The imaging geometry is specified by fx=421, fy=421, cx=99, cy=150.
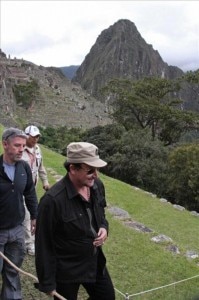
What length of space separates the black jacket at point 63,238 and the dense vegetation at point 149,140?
1443 cm

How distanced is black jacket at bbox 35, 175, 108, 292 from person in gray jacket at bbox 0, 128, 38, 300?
106cm

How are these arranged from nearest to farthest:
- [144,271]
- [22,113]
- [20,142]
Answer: [20,142], [144,271], [22,113]

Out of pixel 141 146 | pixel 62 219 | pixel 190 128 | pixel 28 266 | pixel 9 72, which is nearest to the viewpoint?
A: pixel 62 219

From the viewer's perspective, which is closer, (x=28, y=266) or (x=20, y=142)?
(x=20, y=142)

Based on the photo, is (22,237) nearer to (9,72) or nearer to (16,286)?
(16,286)

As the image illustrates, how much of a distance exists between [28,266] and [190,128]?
27835mm

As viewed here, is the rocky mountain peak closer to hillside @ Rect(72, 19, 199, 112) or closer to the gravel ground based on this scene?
hillside @ Rect(72, 19, 199, 112)

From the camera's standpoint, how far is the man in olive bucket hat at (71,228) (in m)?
2.97

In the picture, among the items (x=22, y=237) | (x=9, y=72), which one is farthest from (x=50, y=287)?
(x=9, y=72)

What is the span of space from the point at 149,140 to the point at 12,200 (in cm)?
1972

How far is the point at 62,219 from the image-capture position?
9.74 feet

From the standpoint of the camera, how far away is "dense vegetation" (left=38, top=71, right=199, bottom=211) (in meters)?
18.2

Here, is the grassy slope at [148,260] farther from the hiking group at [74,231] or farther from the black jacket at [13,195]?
the hiking group at [74,231]

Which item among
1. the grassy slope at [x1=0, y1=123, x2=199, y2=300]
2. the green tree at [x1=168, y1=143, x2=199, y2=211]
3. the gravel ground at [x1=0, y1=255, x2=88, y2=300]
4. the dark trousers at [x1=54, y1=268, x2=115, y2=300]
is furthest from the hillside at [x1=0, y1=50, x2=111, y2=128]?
the dark trousers at [x1=54, y1=268, x2=115, y2=300]
